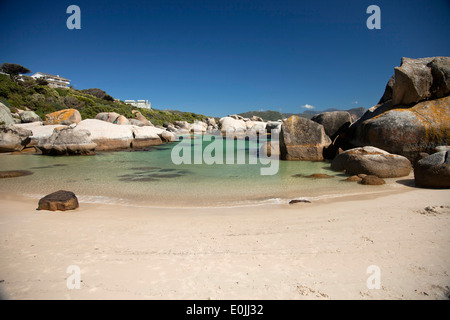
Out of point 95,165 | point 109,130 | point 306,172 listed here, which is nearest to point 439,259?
point 306,172

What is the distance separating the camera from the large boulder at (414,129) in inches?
359

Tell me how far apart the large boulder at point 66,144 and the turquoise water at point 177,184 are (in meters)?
3.33

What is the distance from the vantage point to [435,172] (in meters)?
6.34

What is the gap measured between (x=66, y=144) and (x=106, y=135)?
3.56m

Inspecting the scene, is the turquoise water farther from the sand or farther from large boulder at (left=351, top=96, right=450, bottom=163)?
large boulder at (left=351, top=96, right=450, bottom=163)

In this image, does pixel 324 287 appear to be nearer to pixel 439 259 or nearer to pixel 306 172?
pixel 439 259

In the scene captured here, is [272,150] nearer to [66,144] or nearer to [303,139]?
[303,139]

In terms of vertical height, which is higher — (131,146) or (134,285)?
(131,146)

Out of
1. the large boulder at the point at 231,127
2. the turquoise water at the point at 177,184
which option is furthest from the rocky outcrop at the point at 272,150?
the large boulder at the point at 231,127

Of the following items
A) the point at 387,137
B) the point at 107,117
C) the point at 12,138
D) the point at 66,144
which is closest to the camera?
the point at 387,137

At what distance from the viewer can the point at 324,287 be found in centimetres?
232

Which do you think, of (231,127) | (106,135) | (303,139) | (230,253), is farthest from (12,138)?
(231,127)

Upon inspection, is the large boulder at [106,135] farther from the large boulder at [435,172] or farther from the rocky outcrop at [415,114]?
the large boulder at [435,172]

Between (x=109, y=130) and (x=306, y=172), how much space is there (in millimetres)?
14644
